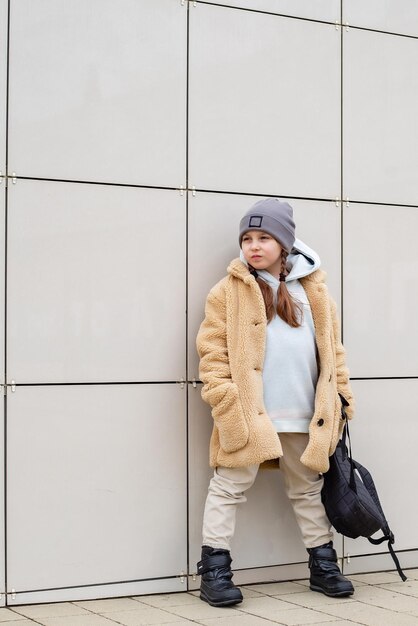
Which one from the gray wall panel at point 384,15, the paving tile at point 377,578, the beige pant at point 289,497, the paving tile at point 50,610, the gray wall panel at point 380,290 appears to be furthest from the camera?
the gray wall panel at point 384,15

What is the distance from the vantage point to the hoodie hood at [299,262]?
5770 millimetres

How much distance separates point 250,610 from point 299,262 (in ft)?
6.21

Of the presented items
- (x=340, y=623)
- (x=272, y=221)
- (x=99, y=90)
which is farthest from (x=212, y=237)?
(x=340, y=623)

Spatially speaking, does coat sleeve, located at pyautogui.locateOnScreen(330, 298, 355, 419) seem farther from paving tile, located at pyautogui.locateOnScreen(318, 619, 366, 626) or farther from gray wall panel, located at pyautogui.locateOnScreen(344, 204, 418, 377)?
paving tile, located at pyautogui.locateOnScreen(318, 619, 366, 626)

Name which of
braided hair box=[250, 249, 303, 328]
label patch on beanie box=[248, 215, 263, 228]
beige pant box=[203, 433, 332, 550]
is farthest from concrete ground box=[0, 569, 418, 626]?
label patch on beanie box=[248, 215, 263, 228]

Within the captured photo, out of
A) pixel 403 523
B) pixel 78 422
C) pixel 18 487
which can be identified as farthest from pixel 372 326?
pixel 18 487

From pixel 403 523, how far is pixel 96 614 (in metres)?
2.14

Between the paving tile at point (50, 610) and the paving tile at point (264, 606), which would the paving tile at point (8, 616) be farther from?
the paving tile at point (264, 606)

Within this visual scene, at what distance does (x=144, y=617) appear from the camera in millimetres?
5168

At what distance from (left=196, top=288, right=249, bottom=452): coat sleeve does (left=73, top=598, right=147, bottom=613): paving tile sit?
936 millimetres

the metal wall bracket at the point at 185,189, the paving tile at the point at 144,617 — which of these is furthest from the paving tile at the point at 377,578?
the metal wall bracket at the point at 185,189

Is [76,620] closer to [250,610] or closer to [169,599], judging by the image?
[169,599]

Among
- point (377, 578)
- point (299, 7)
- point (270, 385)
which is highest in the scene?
point (299, 7)

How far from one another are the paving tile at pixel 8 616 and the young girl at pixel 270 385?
99cm
